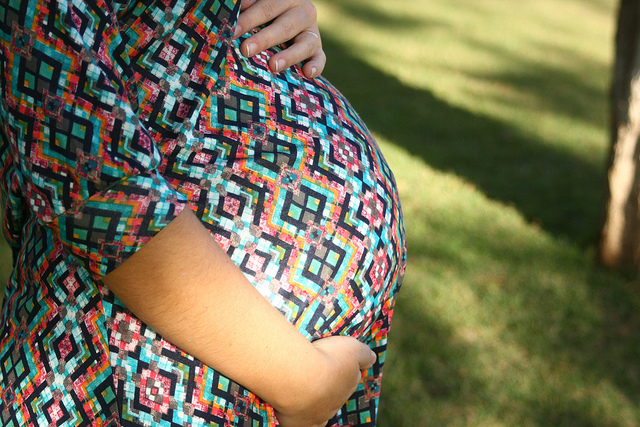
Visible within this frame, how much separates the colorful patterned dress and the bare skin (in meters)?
0.03

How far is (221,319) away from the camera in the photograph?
815 mm

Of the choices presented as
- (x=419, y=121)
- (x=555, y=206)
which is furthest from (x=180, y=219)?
(x=419, y=121)

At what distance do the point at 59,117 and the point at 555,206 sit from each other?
3891 mm

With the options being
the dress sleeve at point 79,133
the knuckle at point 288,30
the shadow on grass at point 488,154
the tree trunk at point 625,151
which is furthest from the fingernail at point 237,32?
the shadow on grass at point 488,154

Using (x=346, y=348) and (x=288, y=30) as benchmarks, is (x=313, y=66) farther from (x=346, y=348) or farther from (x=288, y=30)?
(x=346, y=348)

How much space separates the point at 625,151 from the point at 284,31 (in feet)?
8.55

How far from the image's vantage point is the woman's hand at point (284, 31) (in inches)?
38.9

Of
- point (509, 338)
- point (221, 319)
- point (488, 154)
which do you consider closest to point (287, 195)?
point (221, 319)

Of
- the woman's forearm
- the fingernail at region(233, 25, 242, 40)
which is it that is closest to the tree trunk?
the fingernail at region(233, 25, 242, 40)

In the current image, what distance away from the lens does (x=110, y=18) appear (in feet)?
2.46

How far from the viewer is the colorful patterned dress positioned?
2.34ft

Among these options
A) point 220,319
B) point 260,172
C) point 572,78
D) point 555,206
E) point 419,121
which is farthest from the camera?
point 572,78

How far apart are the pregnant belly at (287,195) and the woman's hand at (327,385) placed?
0.11 feet

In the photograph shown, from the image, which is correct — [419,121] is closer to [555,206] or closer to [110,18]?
[555,206]
